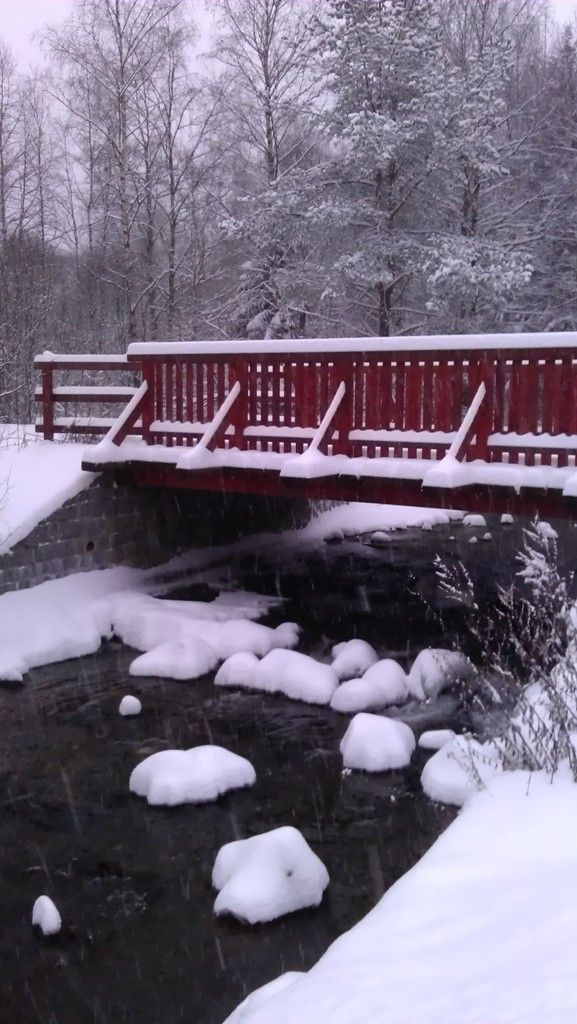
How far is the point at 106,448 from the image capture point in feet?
35.1

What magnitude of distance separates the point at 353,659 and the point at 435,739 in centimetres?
189

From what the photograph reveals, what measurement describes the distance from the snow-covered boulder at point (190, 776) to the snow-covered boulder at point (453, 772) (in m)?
1.17

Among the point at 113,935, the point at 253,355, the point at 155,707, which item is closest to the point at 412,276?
the point at 253,355

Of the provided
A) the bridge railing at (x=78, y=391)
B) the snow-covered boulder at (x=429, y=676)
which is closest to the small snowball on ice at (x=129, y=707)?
the snow-covered boulder at (x=429, y=676)

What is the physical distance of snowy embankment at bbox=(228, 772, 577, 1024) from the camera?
9.09ft

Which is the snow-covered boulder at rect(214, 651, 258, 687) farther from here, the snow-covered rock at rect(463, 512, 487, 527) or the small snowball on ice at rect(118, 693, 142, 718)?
the snow-covered rock at rect(463, 512, 487, 527)

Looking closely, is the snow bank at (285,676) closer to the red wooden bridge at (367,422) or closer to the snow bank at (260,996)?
the red wooden bridge at (367,422)

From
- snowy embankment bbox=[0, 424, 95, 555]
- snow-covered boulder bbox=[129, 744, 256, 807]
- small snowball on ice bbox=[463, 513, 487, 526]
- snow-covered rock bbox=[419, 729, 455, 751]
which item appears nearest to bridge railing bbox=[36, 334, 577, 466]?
snowy embankment bbox=[0, 424, 95, 555]

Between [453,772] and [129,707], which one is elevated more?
[453,772]

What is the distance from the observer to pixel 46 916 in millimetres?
4930

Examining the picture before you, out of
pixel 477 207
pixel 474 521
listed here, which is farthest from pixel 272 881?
pixel 477 207

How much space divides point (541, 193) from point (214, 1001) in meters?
21.7

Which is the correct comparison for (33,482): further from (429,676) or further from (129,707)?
(429,676)

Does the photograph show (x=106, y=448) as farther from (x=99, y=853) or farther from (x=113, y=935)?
(x=113, y=935)
